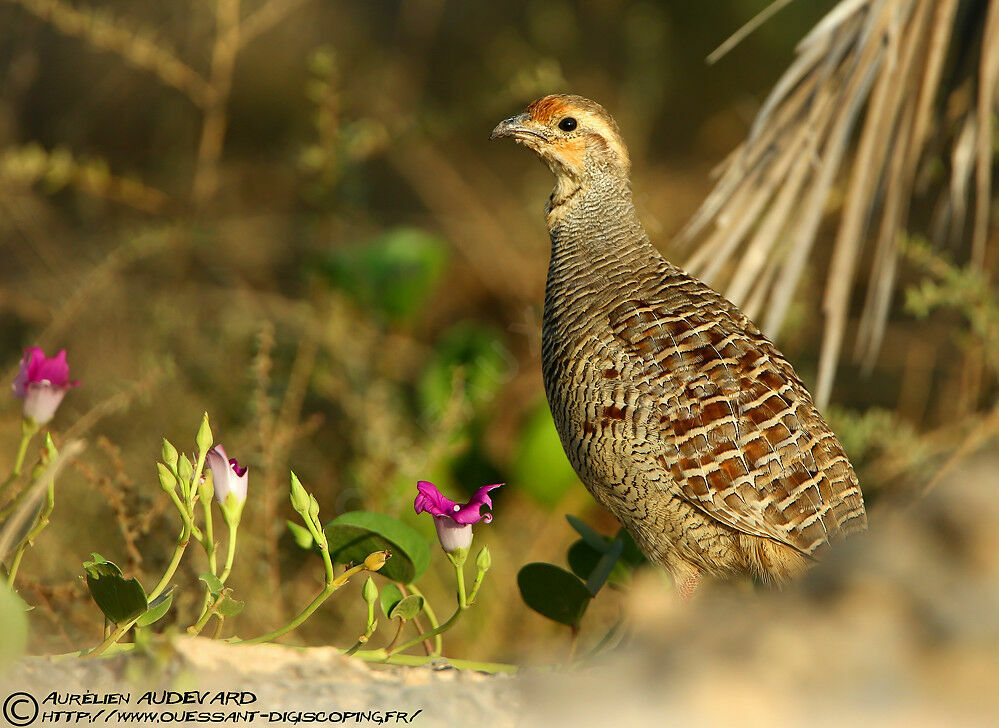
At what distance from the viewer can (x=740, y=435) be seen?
107 inches

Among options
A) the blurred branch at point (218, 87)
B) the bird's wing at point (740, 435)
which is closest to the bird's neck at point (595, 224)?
the bird's wing at point (740, 435)

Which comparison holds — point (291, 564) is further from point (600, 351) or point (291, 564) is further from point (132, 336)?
point (600, 351)

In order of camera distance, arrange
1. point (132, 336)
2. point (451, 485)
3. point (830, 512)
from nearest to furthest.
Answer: point (830, 512)
point (451, 485)
point (132, 336)

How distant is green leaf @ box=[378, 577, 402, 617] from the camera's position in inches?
88.1

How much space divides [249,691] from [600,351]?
1.44m

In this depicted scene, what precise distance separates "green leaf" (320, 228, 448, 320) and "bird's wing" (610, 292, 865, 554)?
227cm

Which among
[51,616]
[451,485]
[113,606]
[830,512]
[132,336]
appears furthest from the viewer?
[132,336]

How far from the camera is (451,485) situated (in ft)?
14.9

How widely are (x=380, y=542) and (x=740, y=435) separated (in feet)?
3.23

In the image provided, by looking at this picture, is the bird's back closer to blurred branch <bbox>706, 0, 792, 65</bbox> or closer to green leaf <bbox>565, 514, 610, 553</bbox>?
green leaf <bbox>565, 514, 610, 553</bbox>

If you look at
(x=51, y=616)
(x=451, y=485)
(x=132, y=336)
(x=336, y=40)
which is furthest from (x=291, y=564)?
(x=336, y=40)

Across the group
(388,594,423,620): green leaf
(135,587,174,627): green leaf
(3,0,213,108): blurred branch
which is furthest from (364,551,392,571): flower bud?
(3,0,213,108): blurred branch

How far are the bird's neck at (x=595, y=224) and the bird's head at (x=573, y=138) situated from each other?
3 centimetres

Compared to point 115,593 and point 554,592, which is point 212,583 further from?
point 554,592
